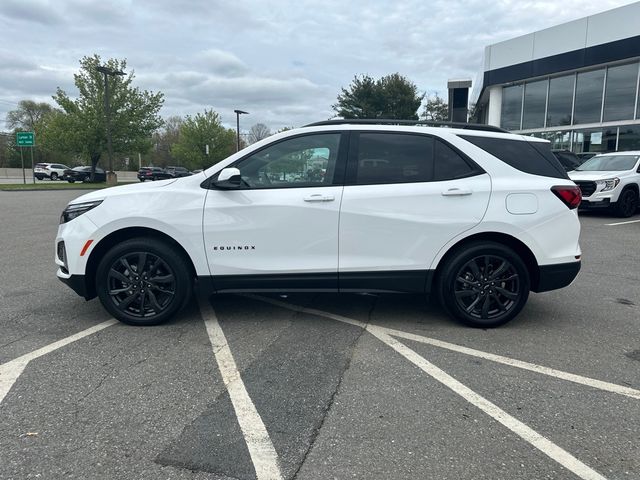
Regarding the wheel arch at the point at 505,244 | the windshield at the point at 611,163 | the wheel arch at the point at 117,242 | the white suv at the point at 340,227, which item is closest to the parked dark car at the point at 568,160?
the windshield at the point at 611,163

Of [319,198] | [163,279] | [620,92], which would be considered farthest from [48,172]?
[319,198]

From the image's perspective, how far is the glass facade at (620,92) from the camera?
20.4 meters

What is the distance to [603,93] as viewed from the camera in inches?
843

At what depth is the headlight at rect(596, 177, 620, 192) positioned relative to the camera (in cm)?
1231

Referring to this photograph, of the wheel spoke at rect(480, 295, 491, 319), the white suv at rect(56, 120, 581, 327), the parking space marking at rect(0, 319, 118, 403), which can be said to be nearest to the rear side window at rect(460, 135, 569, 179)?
the white suv at rect(56, 120, 581, 327)

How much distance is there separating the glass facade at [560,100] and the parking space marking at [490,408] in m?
22.7

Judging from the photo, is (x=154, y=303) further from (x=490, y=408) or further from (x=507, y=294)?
(x=507, y=294)

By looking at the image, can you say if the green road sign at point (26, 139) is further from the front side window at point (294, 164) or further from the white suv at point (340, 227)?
the front side window at point (294, 164)

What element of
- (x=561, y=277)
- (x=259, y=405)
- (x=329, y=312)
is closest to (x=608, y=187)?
(x=561, y=277)

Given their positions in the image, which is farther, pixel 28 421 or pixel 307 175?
pixel 307 175

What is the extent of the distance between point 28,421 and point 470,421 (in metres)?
2.60

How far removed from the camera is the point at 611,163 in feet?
43.6

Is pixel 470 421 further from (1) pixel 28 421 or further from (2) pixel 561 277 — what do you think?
(1) pixel 28 421

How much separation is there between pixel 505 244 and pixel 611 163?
36.3ft
